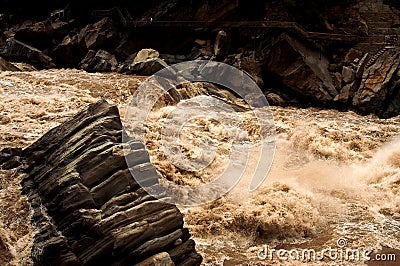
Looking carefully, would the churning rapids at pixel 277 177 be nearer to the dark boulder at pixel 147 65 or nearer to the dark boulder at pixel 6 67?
the dark boulder at pixel 147 65

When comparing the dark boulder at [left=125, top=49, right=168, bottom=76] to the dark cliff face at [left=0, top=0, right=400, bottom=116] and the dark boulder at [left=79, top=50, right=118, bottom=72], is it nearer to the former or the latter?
the dark cliff face at [left=0, top=0, right=400, bottom=116]

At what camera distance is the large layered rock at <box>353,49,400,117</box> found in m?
14.0

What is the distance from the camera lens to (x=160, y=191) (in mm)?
6324

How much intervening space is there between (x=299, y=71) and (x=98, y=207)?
1064cm

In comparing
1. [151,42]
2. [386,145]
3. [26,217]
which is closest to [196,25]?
[151,42]

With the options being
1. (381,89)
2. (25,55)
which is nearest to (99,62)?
(25,55)

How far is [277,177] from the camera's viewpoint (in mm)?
9336

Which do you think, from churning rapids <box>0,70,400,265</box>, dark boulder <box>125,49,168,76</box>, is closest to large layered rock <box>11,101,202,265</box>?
churning rapids <box>0,70,400,265</box>

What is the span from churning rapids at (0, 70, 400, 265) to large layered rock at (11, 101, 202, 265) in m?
0.37

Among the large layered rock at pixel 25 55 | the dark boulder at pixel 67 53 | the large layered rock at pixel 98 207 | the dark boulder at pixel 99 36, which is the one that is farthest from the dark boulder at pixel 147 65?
the large layered rock at pixel 98 207

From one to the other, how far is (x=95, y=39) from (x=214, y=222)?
39.3ft

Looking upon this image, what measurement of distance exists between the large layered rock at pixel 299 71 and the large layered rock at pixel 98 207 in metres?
9.13

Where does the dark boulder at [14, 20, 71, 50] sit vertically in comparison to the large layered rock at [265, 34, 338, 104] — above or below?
above

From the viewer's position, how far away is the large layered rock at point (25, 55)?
17.1m
